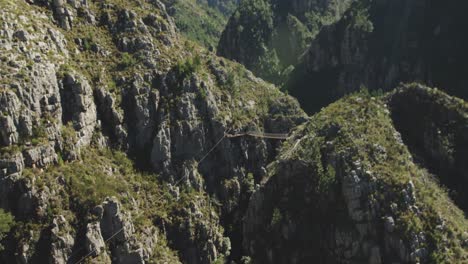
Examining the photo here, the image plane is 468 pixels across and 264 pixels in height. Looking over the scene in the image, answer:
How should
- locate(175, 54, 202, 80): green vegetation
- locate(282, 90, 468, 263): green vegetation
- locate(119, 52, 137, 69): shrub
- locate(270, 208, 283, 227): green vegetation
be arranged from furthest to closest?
locate(175, 54, 202, 80): green vegetation, locate(119, 52, 137, 69): shrub, locate(270, 208, 283, 227): green vegetation, locate(282, 90, 468, 263): green vegetation

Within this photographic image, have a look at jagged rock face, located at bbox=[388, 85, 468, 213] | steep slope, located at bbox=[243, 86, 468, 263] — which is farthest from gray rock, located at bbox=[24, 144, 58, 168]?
jagged rock face, located at bbox=[388, 85, 468, 213]

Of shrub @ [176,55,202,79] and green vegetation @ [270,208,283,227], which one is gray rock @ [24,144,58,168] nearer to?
shrub @ [176,55,202,79]

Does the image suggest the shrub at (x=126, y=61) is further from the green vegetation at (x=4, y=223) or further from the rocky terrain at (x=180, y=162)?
the green vegetation at (x=4, y=223)

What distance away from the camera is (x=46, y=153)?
346 feet

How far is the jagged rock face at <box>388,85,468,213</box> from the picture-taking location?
120812 millimetres

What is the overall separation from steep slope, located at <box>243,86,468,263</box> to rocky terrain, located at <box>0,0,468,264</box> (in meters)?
0.28

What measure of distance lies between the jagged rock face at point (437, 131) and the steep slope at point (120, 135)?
3402cm

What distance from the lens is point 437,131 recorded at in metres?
125

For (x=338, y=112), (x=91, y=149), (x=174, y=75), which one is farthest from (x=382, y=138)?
(x=91, y=149)

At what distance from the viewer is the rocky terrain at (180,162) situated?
10256 cm

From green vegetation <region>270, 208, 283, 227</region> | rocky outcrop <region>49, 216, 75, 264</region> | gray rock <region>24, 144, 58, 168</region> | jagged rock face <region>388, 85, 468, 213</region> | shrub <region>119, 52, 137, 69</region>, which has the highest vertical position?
shrub <region>119, 52, 137, 69</region>

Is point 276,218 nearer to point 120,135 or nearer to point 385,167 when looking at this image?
point 385,167

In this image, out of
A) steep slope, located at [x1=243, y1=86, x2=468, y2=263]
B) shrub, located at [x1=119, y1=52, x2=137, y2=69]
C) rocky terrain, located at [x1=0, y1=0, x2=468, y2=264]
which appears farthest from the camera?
shrub, located at [x1=119, y1=52, x2=137, y2=69]

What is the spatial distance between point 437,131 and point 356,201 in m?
31.1
